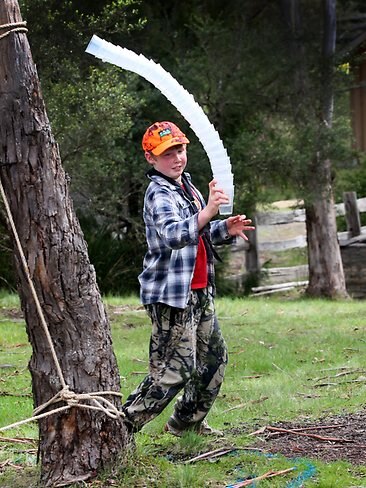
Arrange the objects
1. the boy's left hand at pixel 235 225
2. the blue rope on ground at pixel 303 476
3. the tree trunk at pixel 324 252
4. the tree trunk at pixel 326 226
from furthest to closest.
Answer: the tree trunk at pixel 324 252, the tree trunk at pixel 326 226, the boy's left hand at pixel 235 225, the blue rope on ground at pixel 303 476

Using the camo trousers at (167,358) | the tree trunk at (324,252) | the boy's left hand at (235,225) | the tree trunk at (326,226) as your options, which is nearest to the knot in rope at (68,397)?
the camo trousers at (167,358)

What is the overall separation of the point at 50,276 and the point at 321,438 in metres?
1.89

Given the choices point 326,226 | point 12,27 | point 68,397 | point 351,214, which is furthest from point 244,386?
point 351,214

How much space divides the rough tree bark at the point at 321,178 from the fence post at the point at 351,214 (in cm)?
143

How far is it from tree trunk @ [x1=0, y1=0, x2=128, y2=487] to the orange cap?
73cm

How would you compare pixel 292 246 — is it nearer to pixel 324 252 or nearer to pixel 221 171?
pixel 324 252

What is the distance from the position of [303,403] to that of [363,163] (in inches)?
564

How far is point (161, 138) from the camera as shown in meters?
5.09

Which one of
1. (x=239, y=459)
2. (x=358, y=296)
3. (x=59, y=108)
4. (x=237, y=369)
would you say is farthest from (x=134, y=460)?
(x=358, y=296)

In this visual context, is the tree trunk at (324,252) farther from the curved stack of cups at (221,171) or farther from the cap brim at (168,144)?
the curved stack of cups at (221,171)

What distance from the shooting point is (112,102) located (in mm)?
11711

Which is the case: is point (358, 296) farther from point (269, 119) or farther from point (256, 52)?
point (256, 52)

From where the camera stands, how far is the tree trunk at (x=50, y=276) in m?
4.41

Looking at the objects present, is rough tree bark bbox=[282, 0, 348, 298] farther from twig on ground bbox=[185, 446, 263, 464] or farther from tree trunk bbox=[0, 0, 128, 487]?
tree trunk bbox=[0, 0, 128, 487]
